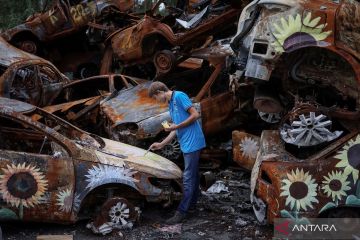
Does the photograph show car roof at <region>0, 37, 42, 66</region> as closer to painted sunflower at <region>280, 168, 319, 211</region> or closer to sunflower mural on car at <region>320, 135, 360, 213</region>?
painted sunflower at <region>280, 168, 319, 211</region>

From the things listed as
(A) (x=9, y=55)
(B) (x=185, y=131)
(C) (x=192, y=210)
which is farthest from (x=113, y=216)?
(A) (x=9, y=55)

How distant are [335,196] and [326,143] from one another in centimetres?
61

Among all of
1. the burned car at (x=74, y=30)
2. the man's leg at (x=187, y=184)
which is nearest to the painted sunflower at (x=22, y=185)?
the man's leg at (x=187, y=184)

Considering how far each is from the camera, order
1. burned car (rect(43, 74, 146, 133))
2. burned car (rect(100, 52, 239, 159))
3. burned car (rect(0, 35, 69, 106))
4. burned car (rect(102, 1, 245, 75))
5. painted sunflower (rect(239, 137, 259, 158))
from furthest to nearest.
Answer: burned car (rect(102, 1, 245, 75))
burned car (rect(0, 35, 69, 106))
burned car (rect(43, 74, 146, 133))
burned car (rect(100, 52, 239, 159))
painted sunflower (rect(239, 137, 259, 158))

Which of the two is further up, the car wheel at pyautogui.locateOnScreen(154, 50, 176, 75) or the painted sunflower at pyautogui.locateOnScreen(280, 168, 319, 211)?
the car wheel at pyautogui.locateOnScreen(154, 50, 176, 75)

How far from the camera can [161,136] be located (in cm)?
830

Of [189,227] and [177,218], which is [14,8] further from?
[189,227]

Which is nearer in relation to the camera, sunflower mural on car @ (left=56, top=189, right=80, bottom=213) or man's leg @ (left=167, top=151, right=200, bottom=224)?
sunflower mural on car @ (left=56, top=189, right=80, bottom=213)

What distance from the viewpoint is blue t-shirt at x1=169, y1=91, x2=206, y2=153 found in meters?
6.33

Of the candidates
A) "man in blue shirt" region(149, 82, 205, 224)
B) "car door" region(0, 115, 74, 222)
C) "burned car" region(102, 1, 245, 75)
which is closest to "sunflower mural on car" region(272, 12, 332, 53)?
"man in blue shirt" region(149, 82, 205, 224)

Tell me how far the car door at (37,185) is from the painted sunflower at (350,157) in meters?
2.96

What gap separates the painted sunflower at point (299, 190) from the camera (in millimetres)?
5637

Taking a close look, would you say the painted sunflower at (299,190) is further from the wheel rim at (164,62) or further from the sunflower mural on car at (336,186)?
the wheel rim at (164,62)

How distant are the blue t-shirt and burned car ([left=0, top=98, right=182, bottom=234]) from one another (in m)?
0.45
